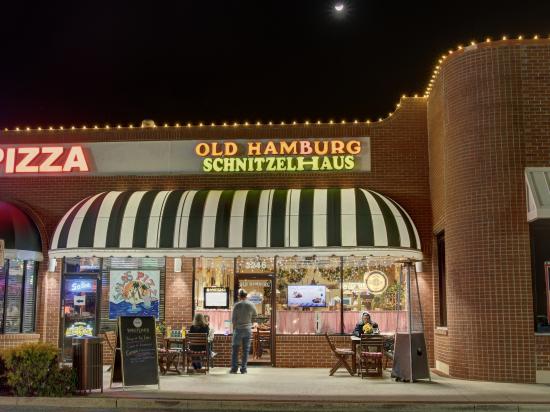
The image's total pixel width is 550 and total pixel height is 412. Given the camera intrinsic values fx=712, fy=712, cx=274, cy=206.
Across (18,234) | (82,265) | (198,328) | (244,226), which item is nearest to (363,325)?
(244,226)

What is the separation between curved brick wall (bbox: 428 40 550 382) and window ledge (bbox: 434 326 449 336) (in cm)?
15

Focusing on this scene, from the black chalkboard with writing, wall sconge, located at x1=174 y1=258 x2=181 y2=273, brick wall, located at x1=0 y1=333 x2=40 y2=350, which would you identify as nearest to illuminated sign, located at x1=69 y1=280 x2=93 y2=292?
brick wall, located at x1=0 y1=333 x2=40 y2=350

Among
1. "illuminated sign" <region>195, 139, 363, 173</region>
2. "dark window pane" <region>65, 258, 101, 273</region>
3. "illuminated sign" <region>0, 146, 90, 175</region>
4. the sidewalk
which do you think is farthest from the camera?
"illuminated sign" <region>0, 146, 90, 175</region>

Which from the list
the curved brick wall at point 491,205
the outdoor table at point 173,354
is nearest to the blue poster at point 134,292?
the outdoor table at point 173,354

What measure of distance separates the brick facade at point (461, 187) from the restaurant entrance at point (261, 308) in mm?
625

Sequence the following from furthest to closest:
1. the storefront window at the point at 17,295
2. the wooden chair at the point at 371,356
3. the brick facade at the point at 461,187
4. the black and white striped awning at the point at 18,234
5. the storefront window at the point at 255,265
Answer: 1. the storefront window at the point at 255,265
2. the storefront window at the point at 17,295
3. the black and white striped awning at the point at 18,234
4. the wooden chair at the point at 371,356
5. the brick facade at the point at 461,187

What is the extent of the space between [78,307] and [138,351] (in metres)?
5.78

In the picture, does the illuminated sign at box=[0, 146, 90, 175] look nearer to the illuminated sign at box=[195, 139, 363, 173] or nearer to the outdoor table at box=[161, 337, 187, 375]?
the illuminated sign at box=[195, 139, 363, 173]

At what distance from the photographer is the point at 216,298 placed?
19.3 metres

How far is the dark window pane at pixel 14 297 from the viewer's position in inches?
744

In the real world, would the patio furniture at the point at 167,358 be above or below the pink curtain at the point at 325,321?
below

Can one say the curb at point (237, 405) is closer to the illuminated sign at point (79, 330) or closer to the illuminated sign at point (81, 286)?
the illuminated sign at point (79, 330)

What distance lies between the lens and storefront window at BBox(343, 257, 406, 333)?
61.9ft

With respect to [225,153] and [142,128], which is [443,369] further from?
[142,128]
